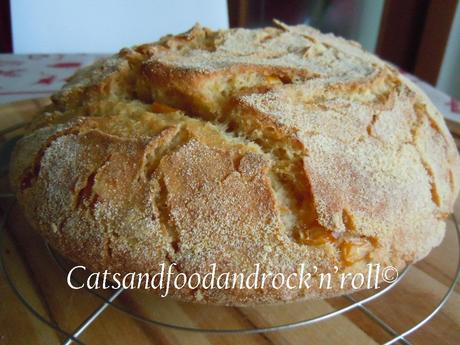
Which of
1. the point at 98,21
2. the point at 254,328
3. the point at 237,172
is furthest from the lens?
the point at 98,21

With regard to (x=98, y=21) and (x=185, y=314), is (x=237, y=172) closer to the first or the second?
(x=185, y=314)

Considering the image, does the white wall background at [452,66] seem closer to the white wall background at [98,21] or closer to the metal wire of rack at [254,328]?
the white wall background at [98,21]

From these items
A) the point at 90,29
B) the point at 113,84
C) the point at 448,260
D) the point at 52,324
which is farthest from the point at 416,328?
the point at 90,29

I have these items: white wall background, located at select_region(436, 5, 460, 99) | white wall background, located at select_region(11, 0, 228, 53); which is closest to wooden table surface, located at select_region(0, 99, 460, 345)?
white wall background, located at select_region(11, 0, 228, 53)

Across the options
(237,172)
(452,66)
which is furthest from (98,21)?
(452,66)

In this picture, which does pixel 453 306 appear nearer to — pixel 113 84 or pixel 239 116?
pixel 239 116

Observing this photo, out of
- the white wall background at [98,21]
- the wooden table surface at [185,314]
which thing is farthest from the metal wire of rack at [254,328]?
the white wall background at [98,21]
